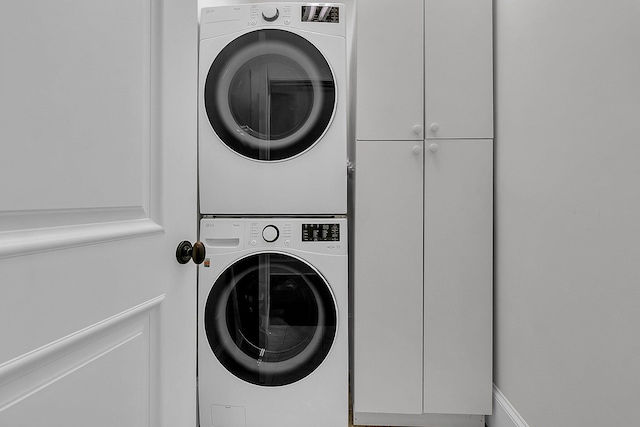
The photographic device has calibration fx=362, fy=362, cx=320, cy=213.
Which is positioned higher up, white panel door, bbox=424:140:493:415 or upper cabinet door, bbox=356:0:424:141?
upper cabinet door, bbox=356:0:424:141

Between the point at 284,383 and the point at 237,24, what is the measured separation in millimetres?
1492

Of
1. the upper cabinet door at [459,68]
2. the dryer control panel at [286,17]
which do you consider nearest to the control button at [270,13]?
the dryer control panel at [286,17]

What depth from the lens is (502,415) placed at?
1.40 meters

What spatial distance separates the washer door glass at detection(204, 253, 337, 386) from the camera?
1478 millimetres

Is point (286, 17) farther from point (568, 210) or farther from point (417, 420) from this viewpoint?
point (417, 420)

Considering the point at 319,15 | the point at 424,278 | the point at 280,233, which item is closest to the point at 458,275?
the point at 424,278

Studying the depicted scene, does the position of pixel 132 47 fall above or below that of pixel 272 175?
above

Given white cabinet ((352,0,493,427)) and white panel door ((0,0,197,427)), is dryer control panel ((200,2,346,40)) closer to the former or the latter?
white cabinet ((352,0,493,427))

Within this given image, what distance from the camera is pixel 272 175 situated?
151 cm

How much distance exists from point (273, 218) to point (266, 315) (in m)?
0.40

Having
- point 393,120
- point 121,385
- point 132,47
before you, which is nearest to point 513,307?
point 393,120

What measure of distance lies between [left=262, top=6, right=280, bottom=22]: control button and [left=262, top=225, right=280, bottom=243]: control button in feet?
2.81

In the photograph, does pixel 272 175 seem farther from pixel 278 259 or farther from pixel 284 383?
pixel 284 383

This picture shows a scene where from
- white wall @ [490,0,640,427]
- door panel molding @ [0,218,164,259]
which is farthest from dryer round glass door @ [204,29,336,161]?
door panel molding @ [0,218,164,259]
